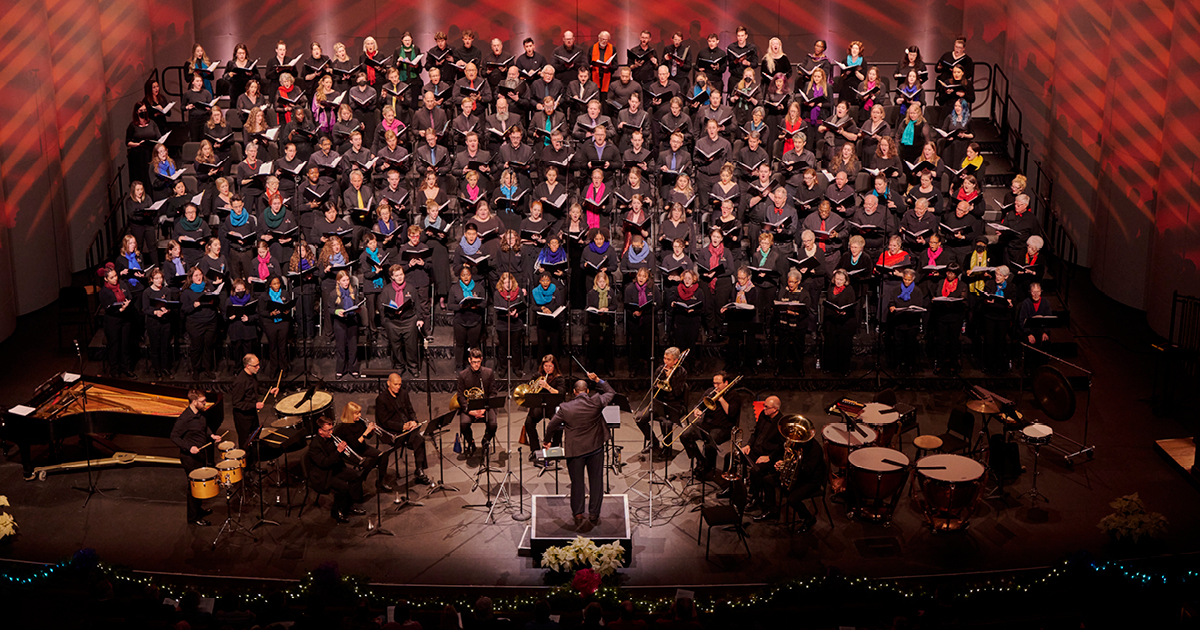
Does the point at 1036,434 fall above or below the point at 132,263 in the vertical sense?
below

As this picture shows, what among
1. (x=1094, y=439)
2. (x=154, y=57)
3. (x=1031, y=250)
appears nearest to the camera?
(x=1094, y=439)

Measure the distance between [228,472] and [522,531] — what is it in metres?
2.60

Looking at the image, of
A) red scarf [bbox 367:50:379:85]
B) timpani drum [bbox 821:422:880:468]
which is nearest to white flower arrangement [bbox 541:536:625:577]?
timpani drum [bbox 821:422:880:468]

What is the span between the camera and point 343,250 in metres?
13.3

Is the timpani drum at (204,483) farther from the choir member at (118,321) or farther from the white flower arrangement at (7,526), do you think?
the choir member at (118,321)

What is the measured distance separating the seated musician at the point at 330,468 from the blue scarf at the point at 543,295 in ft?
11.4

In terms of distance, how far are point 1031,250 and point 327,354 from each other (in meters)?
8.39

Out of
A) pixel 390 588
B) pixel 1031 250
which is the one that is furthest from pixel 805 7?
pixel 390 588

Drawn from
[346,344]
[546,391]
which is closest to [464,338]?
[346,344]

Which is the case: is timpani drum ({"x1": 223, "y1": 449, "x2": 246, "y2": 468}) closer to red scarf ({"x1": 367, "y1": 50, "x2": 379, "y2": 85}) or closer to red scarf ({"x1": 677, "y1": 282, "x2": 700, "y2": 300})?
red scarf ({"x1": 677, "y1": 282, "x2": 700, "y2": 300})

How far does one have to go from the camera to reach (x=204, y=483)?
31.5 ft

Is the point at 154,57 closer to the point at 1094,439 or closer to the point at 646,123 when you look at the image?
the point at 646,123

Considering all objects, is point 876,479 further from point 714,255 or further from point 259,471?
point 259,471

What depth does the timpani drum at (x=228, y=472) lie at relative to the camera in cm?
977
